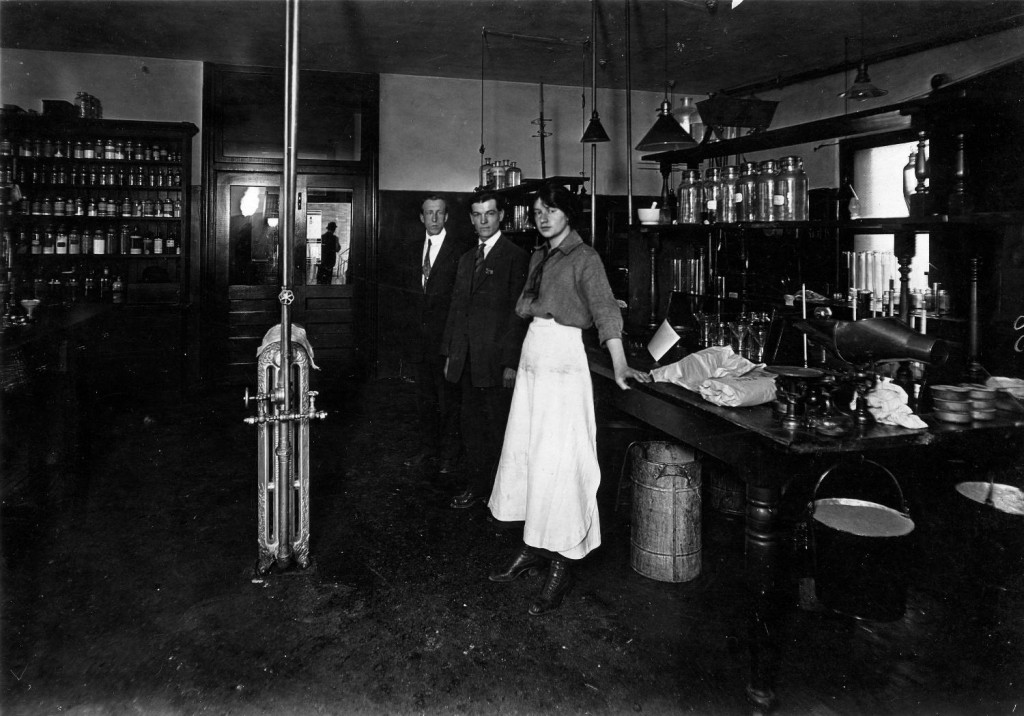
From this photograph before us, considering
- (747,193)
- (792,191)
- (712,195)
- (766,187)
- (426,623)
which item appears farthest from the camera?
(712,195)

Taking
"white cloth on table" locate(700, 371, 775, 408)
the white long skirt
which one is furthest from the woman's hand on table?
"white cloth on table" locate(700, 371, 775, 408)

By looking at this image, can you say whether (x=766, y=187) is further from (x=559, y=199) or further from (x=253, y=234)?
(x=253, y=234)

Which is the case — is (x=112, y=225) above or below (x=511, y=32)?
below

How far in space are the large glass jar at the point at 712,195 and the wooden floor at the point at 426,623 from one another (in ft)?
4.08

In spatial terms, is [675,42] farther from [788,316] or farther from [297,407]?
[297,407]

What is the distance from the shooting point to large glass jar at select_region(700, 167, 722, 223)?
11.8 ft

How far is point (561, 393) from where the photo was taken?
8.73 feet

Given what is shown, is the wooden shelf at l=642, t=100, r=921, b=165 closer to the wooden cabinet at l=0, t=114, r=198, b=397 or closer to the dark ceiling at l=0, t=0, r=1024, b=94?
the dark ceiling at l=0, t=0, r=1024, b=94

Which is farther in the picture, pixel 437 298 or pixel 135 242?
pixel 135 242

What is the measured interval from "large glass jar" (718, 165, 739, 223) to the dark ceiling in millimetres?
2353

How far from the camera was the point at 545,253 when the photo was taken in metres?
2.89

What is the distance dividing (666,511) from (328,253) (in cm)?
593

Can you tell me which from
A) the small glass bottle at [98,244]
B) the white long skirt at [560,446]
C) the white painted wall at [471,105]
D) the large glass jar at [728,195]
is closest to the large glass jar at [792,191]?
the large glass jar at [728,195]

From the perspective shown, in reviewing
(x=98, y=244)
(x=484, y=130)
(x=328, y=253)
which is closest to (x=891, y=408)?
(x=328, y=253)
